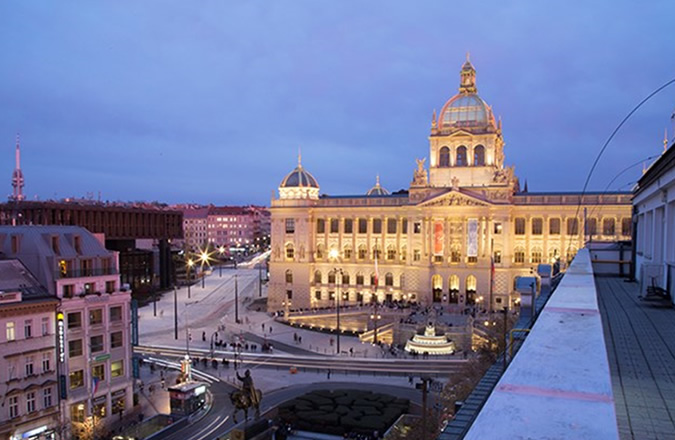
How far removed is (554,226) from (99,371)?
66638 mm

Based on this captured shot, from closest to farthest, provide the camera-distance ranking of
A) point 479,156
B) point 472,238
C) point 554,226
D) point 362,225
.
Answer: point 554,226 → point 472,238 → point 479,156 → point 362,225

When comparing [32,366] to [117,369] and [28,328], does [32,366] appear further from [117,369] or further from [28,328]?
[117,369]

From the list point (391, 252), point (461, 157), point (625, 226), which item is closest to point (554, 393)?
point (625, 226)

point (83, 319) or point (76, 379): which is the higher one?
point (83, 319)

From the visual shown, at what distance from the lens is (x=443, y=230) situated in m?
88.8

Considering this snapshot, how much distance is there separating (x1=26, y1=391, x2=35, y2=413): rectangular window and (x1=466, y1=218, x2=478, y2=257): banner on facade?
6352cm

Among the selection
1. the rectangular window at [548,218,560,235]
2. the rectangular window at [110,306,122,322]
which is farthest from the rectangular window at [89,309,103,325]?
the rectangular window at [548,218,560,235]

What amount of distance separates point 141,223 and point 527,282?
99.2 meters

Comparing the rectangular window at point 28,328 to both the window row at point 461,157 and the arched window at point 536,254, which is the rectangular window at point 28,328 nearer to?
the window row at point 461,157

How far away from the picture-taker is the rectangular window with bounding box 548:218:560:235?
8619cm

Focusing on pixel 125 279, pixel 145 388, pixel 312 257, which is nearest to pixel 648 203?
pixel 145 388

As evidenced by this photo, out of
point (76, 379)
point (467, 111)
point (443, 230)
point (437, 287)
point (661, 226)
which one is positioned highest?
point (467, 111)

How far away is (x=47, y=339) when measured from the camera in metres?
40.4

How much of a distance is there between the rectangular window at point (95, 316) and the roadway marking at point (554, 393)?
4397 cm
